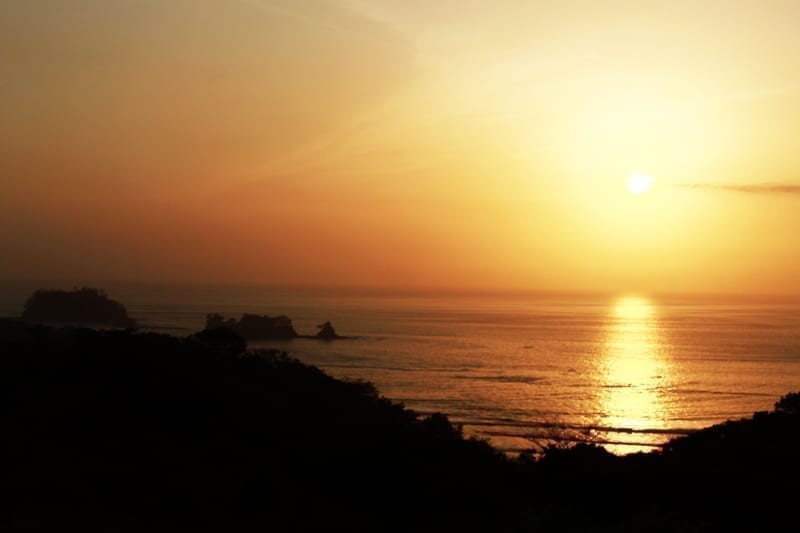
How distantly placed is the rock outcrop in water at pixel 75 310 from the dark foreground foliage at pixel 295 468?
3603 inches

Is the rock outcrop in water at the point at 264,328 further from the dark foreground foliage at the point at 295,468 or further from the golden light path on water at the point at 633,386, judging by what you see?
the dark foreground foliage at the point at 295,468

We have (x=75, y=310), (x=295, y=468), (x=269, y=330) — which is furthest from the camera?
(x=75, y=310)

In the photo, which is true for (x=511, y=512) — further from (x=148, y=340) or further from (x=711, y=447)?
(x=148, y=340)

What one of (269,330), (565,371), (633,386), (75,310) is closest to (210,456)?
(633,386)

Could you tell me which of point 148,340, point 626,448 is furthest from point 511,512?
point 626,448

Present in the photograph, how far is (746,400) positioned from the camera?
58.0 m

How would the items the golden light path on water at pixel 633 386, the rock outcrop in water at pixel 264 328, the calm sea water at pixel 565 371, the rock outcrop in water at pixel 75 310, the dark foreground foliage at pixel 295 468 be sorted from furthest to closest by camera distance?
1. the rock outcrop in water at pixel 75 310
2. the rock outcrop in water at pixel 264 328
3. the calm sea water at pixel 565 371
4. the golden light path on water at pixel 633 386
5. the dark foreground foliage at pixel 295 468

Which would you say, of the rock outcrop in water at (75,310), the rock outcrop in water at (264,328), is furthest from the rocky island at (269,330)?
the rock outcrop in water at (75,310)

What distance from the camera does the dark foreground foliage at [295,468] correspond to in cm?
1459

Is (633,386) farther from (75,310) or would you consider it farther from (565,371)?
(75,310)

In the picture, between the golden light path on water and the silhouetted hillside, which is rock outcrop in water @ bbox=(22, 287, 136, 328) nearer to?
the golden light path on water

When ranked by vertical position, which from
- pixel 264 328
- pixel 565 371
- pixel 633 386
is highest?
pixel 264 328

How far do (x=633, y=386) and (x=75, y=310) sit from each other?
85721 millimetres

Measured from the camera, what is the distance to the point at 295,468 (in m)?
18.4
